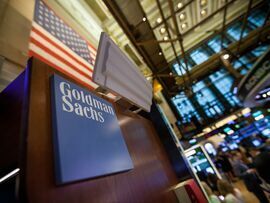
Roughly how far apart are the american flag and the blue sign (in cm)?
87

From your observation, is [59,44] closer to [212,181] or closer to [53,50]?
[53,50]

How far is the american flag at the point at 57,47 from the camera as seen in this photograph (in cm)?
177

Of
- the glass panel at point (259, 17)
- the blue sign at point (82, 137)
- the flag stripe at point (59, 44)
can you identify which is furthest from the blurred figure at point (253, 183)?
the glass panel at point (259, 17)

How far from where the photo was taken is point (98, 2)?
4.97m

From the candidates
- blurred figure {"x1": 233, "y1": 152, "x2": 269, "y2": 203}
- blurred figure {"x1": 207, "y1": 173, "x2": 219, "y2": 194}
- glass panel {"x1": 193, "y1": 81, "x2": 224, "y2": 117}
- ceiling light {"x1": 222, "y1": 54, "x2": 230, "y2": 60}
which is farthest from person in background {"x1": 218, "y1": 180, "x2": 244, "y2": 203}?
glass panel {"x1": 193, "y1": 81, "x2": 224, "y2": 117}

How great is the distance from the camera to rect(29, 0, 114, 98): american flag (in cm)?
177

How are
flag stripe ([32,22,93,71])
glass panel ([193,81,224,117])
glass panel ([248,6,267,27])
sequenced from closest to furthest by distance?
flag stripe ([32,22,93,71]) < glass panel ([248,6,267,27]) < glass panel ([193,81,224,117])

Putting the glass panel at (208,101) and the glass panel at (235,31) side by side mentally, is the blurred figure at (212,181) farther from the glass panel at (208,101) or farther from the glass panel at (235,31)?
the glass panel at (235,31)

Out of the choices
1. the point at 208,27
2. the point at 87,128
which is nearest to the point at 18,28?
the point at 87,128

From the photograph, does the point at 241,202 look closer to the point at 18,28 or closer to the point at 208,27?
the point at 18,28

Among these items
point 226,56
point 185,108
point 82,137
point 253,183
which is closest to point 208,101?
point 185,108

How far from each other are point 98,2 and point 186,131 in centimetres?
788

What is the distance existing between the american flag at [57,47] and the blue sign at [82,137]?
34.2 inches

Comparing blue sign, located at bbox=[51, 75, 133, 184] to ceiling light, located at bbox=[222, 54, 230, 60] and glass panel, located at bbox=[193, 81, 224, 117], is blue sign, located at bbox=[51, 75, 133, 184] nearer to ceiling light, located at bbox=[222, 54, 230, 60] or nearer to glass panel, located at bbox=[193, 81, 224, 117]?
ceiling light, located at bbox=[222, 54, 230, 60]
